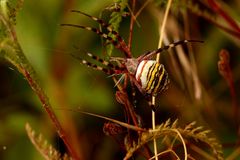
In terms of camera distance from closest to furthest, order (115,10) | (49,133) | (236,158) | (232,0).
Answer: (115,10) < (236,158) < (49,133) < (232,0)

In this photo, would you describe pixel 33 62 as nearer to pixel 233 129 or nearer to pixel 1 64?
pixel 1 64

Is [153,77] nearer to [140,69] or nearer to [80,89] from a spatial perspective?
[140,69]

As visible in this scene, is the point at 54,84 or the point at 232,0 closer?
the point at 54,84

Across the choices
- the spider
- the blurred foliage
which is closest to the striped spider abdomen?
the spider

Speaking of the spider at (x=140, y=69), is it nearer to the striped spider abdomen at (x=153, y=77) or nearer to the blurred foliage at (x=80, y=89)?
the striped spider abdomen at (x=153, y=77)

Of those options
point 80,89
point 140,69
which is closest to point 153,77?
point 140,69

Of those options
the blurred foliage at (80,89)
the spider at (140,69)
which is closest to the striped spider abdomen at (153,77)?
the spider at (140,69)

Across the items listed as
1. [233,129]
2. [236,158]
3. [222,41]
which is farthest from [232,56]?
[236,158]
